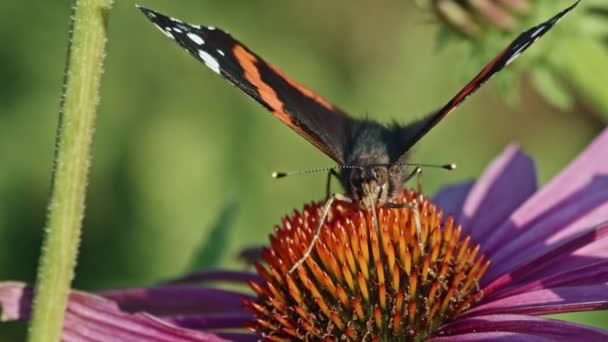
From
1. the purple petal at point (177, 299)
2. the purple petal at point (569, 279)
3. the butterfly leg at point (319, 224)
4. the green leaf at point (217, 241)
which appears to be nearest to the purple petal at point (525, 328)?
the purple petal at point (569, 279)

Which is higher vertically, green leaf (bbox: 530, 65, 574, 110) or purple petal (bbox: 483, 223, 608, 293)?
green leaf (bbox: 530, 65, 574, 110)

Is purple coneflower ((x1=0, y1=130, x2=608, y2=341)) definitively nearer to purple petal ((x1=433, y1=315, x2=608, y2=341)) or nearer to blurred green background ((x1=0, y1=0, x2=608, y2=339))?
purple petal ((x1=433, y1=315, x2=608, y2=341))

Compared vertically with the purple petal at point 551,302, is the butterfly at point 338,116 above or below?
above

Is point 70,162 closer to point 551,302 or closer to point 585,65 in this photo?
point 551,302

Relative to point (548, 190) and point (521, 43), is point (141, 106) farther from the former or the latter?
point (521, 43)

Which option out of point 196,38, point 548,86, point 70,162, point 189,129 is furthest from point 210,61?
point 189,129

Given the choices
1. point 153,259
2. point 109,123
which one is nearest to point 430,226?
point 153,259

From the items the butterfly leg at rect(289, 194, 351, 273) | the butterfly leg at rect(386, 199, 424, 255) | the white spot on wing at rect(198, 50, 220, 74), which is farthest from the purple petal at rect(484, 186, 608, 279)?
the white spot on wing at rect(198, 50, 220, 74)

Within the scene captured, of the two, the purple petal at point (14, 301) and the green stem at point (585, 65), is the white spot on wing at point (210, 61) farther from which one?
the green stem at point (585, 65)
